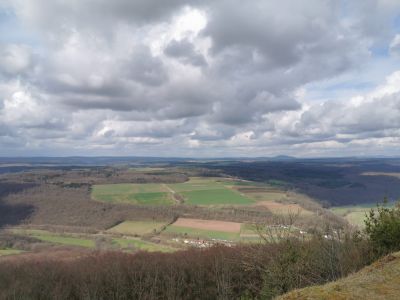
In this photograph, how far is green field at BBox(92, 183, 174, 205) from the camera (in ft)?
423

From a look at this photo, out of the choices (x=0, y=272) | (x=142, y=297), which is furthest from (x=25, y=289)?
(x=142, y=297)

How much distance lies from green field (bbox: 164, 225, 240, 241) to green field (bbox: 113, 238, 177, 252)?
354 inches

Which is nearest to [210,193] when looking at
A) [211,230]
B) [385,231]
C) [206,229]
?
[206,229]

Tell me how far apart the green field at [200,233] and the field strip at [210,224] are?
2.24m

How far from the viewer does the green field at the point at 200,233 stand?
79.4 m

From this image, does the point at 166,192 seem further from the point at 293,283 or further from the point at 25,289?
the point at 293,283

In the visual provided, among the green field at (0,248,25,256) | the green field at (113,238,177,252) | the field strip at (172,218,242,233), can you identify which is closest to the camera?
the green field at (113,238,177,252)

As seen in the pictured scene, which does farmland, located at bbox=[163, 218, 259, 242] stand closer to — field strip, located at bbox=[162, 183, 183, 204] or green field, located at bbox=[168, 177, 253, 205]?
green field, located at bbox=[168, 177, 253, 205]

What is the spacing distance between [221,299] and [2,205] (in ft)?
419

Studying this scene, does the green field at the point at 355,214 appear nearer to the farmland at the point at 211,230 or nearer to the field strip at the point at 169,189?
the farmland at the point at 211,230

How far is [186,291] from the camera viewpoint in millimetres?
43719

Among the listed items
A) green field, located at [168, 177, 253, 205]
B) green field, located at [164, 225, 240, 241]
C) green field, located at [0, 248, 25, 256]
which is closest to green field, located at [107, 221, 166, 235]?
green field, located at [164, 225, 240, 241]

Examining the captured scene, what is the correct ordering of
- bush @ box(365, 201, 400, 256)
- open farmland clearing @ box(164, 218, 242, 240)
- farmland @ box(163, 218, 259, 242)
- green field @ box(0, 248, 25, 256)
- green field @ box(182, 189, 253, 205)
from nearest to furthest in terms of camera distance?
bush @ box(365, 201, 400, 256) < green field @ box(0, 248, 25, 256) < farmland @ box(163, 218, 259, 242) < open farmland clearing @ box(164, 218, 242, 240) < green field @ box(182, 189, 253, 205)

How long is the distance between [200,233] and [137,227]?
878 inches
